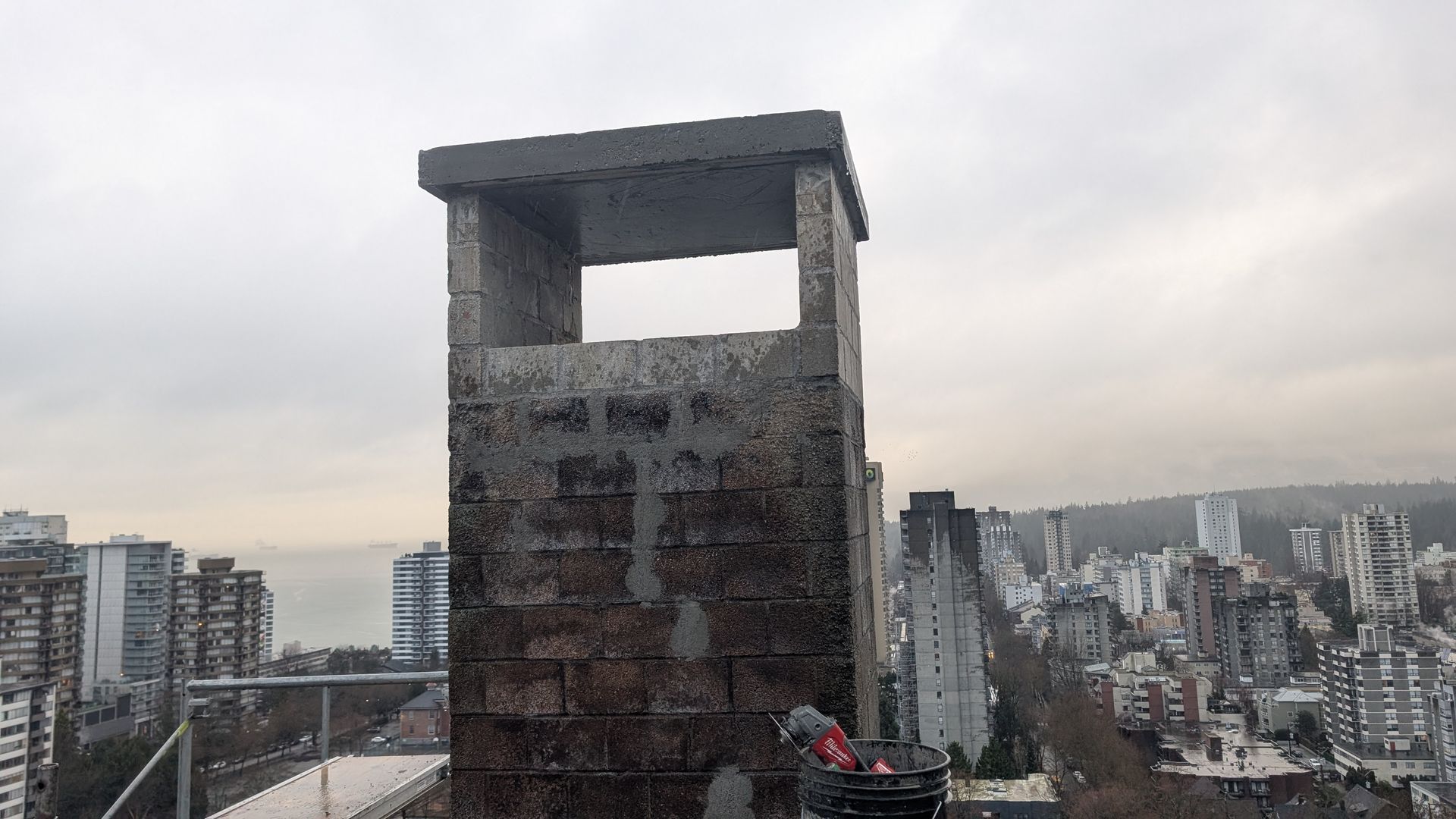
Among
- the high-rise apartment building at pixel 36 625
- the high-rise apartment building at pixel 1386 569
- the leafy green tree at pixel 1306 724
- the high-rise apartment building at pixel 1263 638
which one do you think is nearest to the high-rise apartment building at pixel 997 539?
the high-rise apartment building at pixel 1386 569

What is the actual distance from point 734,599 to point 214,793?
4003 cm

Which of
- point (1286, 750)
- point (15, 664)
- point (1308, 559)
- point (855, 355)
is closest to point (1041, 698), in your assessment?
point (1286, 750)

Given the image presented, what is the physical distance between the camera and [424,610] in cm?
7619

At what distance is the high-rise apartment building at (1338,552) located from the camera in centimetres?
11031

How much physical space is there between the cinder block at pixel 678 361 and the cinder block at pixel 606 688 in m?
1.20

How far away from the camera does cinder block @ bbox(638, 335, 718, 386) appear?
385 cm

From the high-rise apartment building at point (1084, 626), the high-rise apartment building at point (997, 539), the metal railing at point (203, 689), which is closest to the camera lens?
the metal railing at point (203, 689)

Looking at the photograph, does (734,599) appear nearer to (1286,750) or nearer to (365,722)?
(365,722)

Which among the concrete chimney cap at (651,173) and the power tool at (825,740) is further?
the concrete chimney cap at (651,173)

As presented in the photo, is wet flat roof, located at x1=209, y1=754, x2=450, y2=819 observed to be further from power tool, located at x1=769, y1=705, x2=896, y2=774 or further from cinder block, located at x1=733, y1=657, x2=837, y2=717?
power tool, located at x1=769, y1=705, x2=896, y2=774

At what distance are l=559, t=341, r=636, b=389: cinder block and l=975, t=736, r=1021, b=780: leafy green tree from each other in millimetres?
40408

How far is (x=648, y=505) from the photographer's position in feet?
12.5

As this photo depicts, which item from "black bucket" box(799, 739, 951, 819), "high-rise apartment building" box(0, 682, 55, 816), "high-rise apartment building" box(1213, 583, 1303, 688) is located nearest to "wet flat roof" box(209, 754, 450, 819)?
"black bucket" box(799, 739, 951, 819)

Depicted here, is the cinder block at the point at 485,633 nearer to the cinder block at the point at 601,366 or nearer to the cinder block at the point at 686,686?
the cinder block at the point at 686,686
